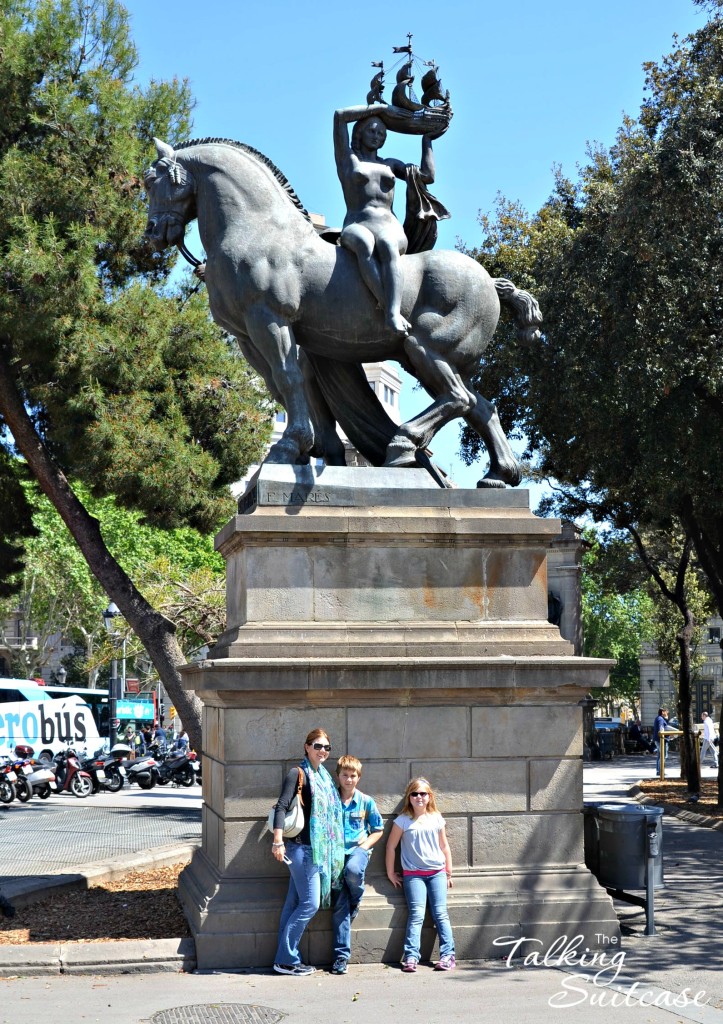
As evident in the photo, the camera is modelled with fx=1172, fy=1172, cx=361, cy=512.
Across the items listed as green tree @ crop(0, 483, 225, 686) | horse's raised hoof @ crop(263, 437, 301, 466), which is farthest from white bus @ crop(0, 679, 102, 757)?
horse's raised hoof @ crop(263, 437, 301, 466)

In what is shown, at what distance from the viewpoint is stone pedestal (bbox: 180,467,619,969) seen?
8062 mm

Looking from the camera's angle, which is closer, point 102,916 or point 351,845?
point 351,845

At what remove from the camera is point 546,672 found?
8.42 meters

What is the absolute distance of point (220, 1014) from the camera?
22.2 ft

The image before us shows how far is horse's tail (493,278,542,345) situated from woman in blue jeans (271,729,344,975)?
4.05m

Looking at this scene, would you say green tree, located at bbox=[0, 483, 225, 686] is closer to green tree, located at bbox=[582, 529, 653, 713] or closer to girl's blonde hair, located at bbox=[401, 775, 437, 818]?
→ green tree, located at bbox=[582, 529, 653, 713]

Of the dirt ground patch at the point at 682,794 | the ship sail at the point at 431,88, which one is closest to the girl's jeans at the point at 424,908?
the ship sail at the point at 431,88

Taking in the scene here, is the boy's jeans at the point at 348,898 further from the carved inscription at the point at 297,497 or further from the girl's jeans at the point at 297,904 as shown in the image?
the carved inscription at the point at 297,497

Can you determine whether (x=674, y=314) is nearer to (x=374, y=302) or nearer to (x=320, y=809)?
(x=374, y=302)

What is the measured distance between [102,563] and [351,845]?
972 centimetres

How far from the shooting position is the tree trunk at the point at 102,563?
16.7 meters

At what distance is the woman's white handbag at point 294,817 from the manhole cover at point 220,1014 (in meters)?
1.11

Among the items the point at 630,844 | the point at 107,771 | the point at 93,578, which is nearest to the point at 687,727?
the point at 107,771

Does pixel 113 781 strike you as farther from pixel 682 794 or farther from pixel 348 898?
pixel 348 898
